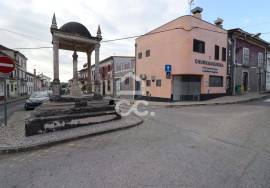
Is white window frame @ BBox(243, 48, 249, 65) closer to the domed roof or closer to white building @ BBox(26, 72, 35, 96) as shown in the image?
the domed roof

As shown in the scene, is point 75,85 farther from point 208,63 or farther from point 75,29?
point 208,63

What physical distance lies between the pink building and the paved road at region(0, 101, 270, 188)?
1080 centimetres

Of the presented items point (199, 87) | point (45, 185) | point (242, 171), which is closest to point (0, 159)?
point (45, 185)

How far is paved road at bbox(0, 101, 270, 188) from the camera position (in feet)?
9.41

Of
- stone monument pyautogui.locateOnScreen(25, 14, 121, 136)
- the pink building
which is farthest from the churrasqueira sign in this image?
stone monument pyautogui.locateOnScreen(25, 14, 121, 136)

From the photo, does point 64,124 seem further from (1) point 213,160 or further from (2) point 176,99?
(2) point 176,99

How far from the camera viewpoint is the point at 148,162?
141 inches

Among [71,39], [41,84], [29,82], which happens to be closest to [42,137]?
[71,39]

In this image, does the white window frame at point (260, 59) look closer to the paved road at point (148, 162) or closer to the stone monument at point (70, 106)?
the paved road at point (148, 162)

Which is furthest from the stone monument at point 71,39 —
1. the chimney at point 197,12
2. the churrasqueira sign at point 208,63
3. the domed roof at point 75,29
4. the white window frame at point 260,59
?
the white window frame at point 260,59

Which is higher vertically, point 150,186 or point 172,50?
point 172,50

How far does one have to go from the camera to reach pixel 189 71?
15414 mm

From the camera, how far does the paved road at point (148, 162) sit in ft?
9.41

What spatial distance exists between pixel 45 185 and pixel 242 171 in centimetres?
345
